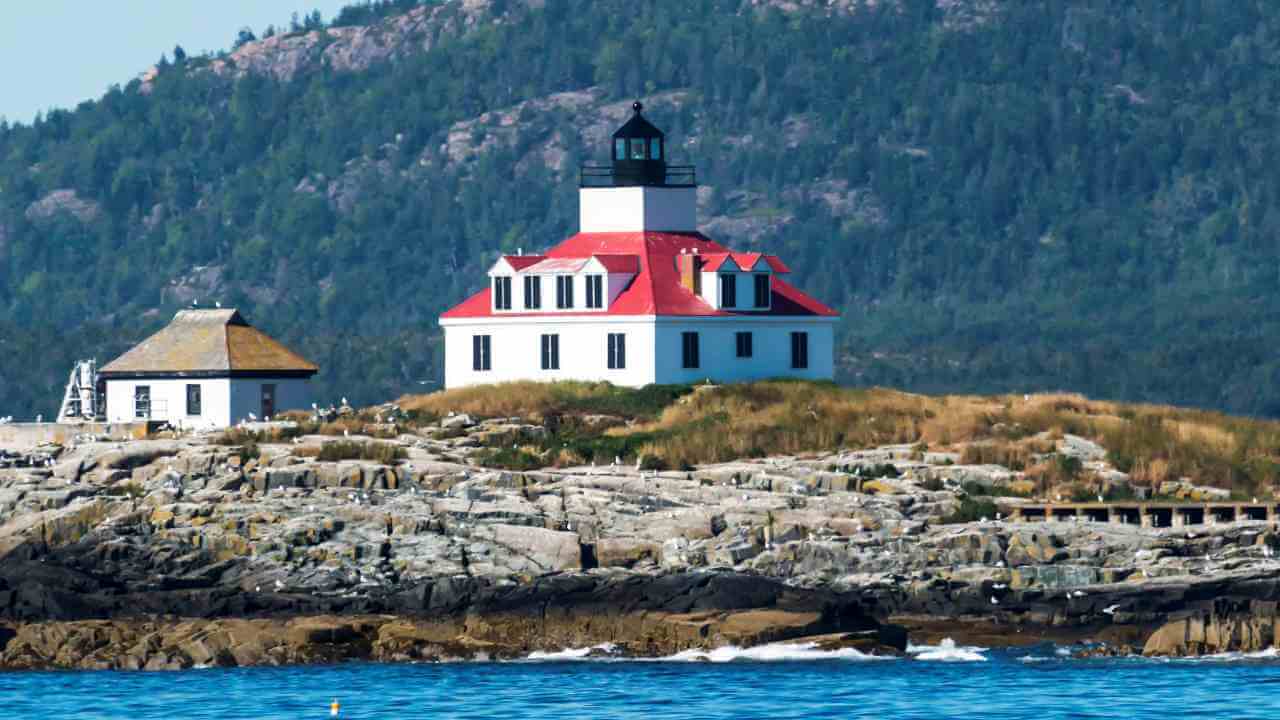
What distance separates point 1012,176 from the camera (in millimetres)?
148250

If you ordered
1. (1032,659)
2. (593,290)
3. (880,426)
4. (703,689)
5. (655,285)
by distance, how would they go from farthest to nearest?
1. (655,285)
2. (593,290)
3. (880,426)
4. (1032,659)
5. (703,689)

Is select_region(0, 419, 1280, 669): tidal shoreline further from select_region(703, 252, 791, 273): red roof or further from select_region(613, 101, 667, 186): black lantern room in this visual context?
select_region(613, 101, 667, 186): black lantern room

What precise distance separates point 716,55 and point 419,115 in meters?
17.2

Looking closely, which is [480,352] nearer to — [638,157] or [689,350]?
[689,350]

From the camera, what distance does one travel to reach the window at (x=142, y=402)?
66188mm

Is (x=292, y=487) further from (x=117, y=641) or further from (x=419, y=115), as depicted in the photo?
(x=419, y=115)

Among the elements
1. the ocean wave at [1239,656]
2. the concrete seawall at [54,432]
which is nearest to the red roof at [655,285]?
the concrete seawall at [54,432]

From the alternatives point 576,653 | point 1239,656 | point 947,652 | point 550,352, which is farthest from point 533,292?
point 1239,656

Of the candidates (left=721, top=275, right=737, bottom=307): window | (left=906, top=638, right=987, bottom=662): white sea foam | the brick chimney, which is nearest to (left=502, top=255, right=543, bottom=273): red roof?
the brick chimney

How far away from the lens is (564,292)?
216ft

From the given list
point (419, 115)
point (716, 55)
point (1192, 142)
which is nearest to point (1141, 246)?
point (1192, 142)

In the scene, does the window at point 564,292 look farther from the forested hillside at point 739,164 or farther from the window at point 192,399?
the forested hillside at point 739,164

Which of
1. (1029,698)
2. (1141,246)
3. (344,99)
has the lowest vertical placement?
(1029,698)

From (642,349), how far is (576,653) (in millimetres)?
14089
